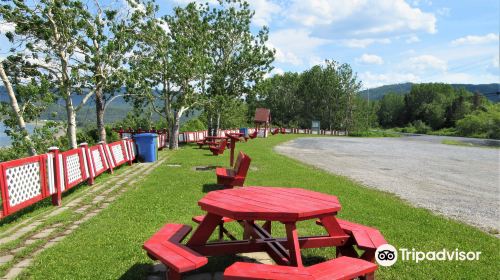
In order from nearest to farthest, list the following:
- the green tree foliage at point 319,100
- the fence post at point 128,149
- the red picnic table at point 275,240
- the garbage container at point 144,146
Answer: the red picnic table at point 275,240 < the fence post at point 128,149 < the garbage container at point 144,146 < the green tree foliage at point 319,100

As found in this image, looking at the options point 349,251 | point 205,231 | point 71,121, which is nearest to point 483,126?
point 71,121

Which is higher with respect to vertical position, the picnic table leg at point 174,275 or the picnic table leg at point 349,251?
the picnic table leg at point 174,275

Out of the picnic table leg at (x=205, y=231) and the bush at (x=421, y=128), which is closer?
the picnic table leg at (x=205, y=231)

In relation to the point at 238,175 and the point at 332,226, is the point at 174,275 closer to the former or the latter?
the point at 332,226

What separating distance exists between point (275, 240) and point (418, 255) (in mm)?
1921

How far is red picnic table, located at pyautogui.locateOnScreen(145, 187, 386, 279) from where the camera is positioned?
123 inches

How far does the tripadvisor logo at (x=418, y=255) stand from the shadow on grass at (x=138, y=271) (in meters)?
2.66

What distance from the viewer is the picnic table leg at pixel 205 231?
12.8ft


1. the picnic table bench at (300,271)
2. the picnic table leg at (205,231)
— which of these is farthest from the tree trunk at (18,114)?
the picnic table bench at (300,271)

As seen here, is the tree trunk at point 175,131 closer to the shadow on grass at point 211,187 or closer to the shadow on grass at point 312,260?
the shadow on grass at point 211,187

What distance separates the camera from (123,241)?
16.7ft

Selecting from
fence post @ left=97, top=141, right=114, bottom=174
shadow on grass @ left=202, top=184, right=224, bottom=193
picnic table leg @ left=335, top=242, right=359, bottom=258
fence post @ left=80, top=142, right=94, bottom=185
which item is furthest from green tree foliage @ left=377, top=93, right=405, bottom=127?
picnic table leg @ left=335, top=242, right=359, bottom=258

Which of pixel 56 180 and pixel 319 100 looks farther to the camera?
pixel 319 100

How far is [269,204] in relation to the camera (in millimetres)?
3799
